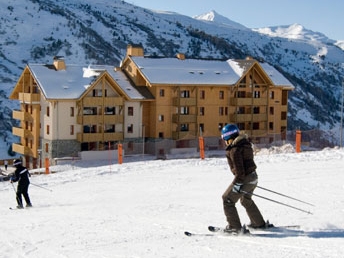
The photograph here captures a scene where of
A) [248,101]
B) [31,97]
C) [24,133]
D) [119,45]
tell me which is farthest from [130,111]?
[119,45]

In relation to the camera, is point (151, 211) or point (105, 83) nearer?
point (151, 211)

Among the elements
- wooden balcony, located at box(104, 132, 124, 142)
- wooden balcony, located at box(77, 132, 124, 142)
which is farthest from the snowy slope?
wooden balcony, located at box(104, 132, 124, 142)

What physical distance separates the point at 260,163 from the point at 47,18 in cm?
9652

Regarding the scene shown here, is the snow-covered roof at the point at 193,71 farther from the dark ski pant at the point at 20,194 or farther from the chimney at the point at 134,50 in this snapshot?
the dark ski pant at the point at 20,194

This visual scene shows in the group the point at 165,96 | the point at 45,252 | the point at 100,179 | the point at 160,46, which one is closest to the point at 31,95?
the point at 165,96

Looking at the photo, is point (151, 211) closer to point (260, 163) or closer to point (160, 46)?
point (260, 163)

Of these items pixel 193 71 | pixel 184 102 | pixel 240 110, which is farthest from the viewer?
pixel 240 110

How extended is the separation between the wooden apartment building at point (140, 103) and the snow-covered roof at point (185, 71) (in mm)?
88

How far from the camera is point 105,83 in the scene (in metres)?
44.5

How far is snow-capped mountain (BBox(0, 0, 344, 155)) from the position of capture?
97188mm

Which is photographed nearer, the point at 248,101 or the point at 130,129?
the point at 130,129

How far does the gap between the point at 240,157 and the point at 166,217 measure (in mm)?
2736

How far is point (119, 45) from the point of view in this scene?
11938cm

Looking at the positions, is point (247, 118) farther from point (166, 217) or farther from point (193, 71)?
point (166, 217)
